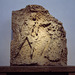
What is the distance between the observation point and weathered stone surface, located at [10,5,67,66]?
1959 millimetres

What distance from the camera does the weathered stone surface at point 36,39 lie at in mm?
1959

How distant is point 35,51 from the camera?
1990 millimetres

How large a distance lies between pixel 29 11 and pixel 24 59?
598 millimetres

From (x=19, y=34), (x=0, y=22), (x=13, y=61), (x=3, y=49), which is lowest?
(x=13, y=61)

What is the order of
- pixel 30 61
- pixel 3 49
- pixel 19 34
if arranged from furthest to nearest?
pixel 3 49 < pixel 19 34 < pixel 30 61

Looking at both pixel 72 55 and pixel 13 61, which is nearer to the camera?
pixel 13 61

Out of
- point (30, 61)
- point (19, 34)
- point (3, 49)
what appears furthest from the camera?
point (3, 49)

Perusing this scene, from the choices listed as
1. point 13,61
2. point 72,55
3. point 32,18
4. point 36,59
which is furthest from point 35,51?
point 72,55

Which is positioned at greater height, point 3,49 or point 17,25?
point 17,25

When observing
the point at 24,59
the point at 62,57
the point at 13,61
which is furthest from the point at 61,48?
the point at 13,61

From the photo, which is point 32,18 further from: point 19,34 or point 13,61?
point 13,61

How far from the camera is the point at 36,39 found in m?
2.03

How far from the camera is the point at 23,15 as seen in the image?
83.1 inches

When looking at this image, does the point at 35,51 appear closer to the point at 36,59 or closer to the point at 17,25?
the point at 36,59
